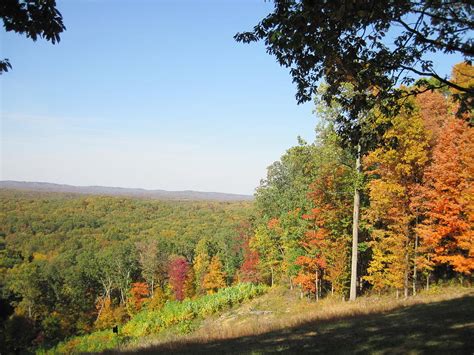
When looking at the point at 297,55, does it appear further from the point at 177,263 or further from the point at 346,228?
the point at 177,263

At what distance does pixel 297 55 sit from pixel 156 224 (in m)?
127

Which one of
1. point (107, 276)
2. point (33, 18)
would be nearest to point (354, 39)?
point (33, 18)

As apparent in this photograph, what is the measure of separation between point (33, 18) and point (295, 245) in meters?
29.9

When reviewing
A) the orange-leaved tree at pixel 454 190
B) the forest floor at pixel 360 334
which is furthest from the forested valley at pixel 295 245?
the forest floor at pixel 360 334

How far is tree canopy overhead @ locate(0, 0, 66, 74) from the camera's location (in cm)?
562

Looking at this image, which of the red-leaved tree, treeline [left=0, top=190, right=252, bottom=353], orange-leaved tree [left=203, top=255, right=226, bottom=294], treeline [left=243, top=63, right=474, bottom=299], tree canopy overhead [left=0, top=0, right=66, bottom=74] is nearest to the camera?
tree canopy overhead [left=0, top=0, right=66, bottom=74]

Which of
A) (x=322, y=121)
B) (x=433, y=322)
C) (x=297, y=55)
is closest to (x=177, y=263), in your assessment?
(x=322, y=121)

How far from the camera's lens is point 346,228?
27984 millimetres

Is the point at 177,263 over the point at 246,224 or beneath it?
beneath

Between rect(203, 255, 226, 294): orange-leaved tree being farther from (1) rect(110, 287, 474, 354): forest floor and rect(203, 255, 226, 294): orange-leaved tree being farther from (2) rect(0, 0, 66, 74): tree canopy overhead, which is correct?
(2) rect(0, 0, 66, 74): tree canopy overhead

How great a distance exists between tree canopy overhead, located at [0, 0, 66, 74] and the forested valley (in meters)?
4.75

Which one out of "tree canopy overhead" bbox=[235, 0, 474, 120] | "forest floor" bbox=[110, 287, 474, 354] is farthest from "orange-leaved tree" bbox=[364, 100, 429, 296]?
"tree canopy overhead" bbox=[235, 0, 474, 120]

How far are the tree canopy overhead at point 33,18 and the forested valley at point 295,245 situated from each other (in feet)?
15.6

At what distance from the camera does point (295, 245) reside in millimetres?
33219
